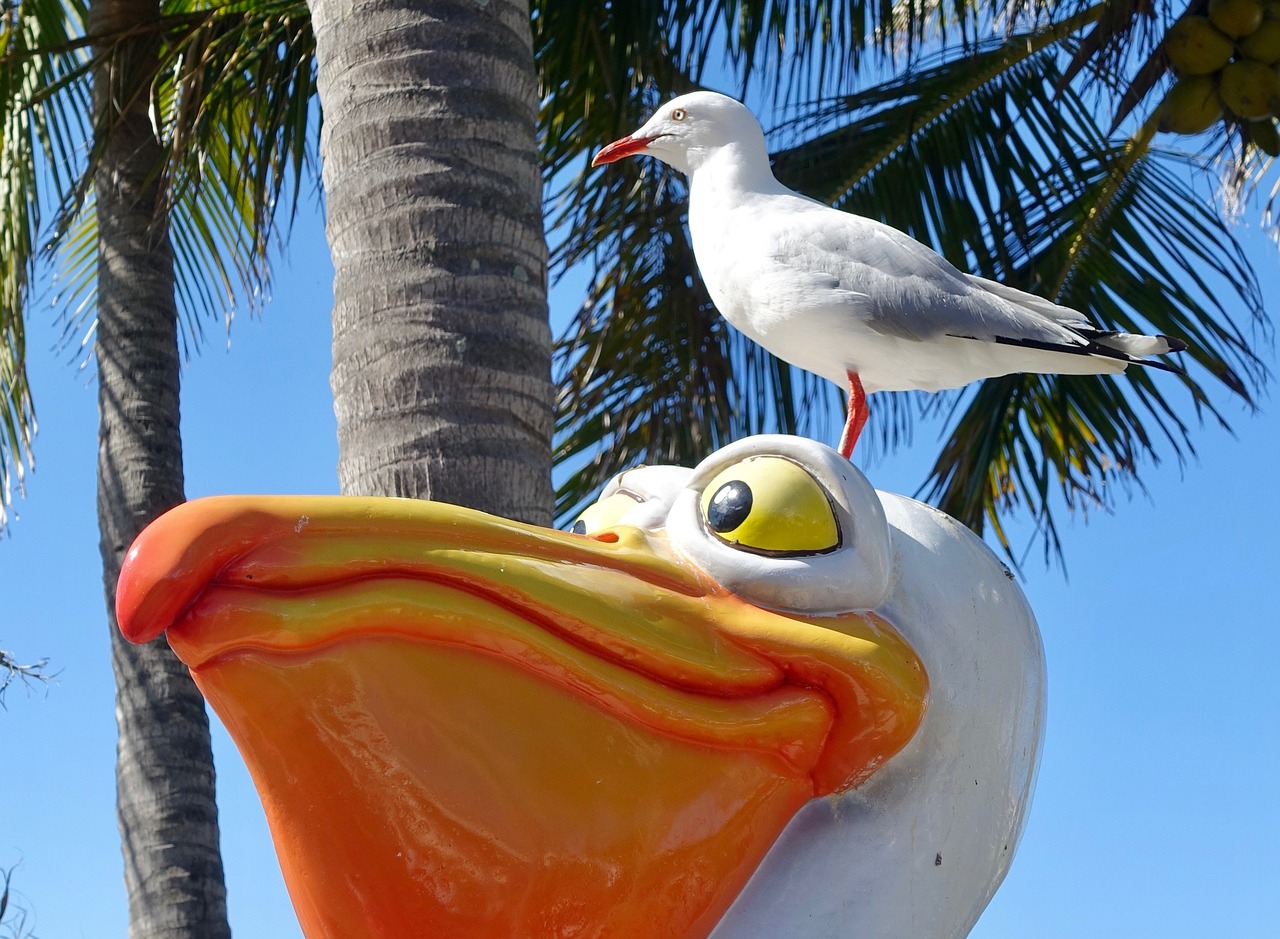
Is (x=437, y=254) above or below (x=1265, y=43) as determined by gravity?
below

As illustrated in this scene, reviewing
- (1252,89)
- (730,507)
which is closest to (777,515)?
(730,507)

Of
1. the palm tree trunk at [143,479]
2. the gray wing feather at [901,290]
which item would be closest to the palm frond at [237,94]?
the palm tree trunk at [143,479]

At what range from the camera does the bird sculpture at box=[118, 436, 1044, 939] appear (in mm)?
1277

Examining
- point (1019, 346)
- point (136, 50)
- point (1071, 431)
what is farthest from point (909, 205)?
point (1019, 346)

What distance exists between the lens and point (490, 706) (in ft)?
4.35

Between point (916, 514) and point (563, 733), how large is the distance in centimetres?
50

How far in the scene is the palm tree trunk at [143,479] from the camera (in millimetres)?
4766

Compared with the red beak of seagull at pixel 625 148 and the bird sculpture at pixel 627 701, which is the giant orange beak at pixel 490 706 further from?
the red beak of seagull at pixel 625 148

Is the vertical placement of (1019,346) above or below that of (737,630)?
above

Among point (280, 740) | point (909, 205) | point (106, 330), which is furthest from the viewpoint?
point (909, 205)

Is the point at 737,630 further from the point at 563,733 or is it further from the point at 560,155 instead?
the point at 560,155

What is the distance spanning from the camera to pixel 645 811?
139cm

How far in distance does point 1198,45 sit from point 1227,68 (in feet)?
0.52

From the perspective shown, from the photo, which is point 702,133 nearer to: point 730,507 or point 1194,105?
point 730,507
